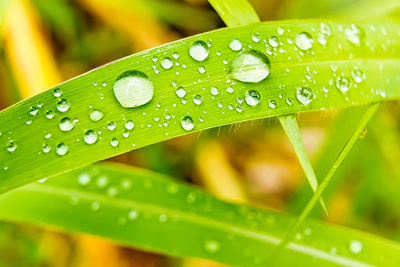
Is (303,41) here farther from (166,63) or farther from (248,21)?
(166,63)

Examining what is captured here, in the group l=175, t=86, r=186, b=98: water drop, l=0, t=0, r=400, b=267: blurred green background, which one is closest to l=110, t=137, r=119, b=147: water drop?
l=175, t=86, r=186, b=98: water drop

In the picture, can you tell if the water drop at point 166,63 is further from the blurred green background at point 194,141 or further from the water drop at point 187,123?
the blurred green background at point 194,141

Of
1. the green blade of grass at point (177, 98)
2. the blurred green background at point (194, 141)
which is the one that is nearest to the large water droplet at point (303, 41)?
the green blade of grass at point (177, 98)

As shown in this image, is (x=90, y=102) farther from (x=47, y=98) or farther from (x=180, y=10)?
(x=180, y=10)

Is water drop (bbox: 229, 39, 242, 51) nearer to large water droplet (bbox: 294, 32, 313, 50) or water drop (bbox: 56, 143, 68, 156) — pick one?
large water droplet (bbox: 294, 32, 313, 50)

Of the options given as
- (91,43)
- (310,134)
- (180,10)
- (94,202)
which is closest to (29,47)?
(91,43)

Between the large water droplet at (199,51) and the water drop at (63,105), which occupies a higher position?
the large water droplet at (199,51)
